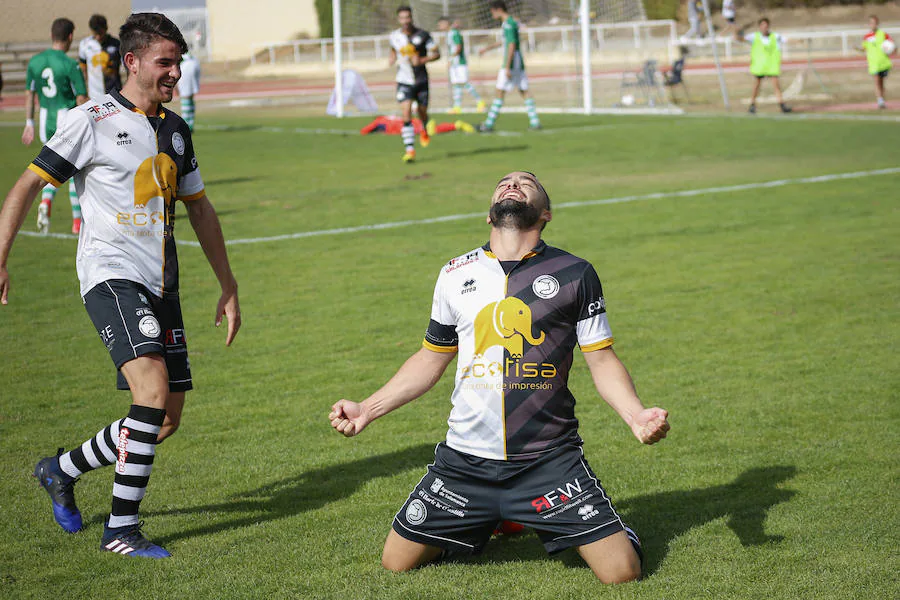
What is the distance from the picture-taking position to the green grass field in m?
4.32

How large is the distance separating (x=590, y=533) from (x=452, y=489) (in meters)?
0.57

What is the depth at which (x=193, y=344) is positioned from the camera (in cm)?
832

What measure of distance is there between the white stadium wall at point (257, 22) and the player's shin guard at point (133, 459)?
6664 cm

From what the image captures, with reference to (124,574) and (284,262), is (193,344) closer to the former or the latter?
(284,262)

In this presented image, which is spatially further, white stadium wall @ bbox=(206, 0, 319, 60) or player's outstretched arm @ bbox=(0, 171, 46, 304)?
white stadium wall @ bbox=(206, 0, 319, 60)

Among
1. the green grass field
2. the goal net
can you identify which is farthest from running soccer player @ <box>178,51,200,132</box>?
the green grass field

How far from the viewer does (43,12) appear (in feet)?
20.1

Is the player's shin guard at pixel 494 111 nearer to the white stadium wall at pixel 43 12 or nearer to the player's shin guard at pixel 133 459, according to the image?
the white stadium wall at pixel 43 12

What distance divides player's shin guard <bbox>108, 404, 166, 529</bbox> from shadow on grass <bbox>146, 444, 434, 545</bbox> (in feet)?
0.91

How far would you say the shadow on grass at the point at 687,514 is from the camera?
14.8 feet

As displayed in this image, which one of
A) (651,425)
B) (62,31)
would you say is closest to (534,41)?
(62,31)

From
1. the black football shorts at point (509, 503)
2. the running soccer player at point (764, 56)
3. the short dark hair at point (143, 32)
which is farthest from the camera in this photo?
the running soccer player at point (764, 56)

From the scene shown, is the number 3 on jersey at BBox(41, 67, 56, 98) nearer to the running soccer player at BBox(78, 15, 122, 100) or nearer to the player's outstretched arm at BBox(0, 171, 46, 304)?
the running soccer player at BBox(78, 15, 122, 100)

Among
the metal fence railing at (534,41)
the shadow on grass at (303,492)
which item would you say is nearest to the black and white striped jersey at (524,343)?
the shadow on grass at (303,492)
